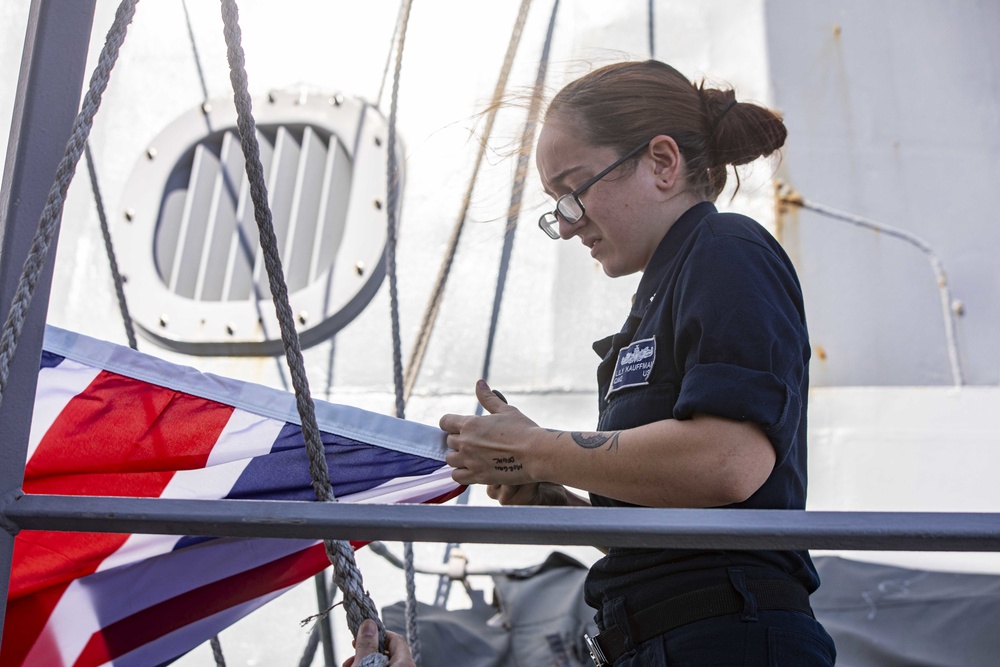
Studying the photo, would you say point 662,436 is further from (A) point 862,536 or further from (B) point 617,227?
(B) point 617,227

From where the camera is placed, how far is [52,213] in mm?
841

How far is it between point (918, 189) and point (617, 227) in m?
1.79

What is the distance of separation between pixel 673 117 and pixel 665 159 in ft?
0.21

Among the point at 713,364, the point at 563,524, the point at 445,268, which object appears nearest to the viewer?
the point at 563,524

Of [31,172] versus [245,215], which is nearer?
[31,172]

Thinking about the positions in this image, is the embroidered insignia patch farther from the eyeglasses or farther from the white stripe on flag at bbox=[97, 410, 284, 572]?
the white stripe on flag at bbox=[97, 410, 284, 572]

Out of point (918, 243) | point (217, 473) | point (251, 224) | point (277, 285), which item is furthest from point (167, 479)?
point (918, 243)

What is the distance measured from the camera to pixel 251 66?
9.43 feet

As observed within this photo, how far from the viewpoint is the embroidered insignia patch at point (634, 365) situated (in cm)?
100

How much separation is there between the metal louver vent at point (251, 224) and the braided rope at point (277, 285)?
1.61 m

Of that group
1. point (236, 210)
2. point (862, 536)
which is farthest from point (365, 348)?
point (862, 536)

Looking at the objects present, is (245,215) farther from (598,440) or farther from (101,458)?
(598,440)

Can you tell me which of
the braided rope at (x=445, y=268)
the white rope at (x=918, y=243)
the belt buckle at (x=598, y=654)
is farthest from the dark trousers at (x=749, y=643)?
the white rope at (x=918, y=243)

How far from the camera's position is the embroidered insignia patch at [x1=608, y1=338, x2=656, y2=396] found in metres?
1.00
